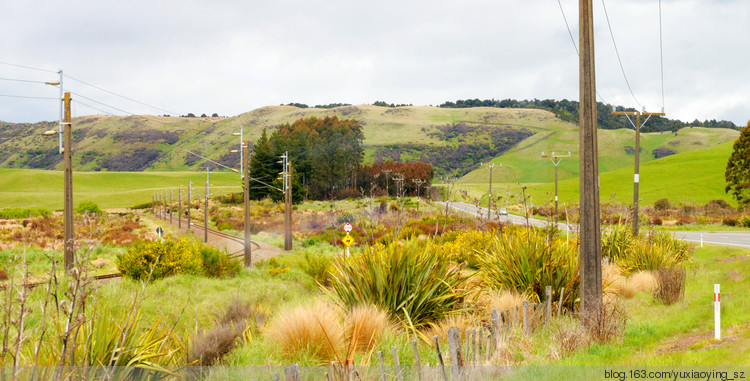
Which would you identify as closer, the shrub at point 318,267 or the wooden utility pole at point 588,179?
the wooden utility pole at point 588,179

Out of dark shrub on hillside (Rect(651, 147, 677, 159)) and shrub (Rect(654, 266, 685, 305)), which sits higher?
dark shrub on hillside (Rect(651, 147, 677, 159))

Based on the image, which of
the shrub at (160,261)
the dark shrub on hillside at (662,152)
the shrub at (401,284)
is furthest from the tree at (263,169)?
the dark shrub on hillside at (662,152)

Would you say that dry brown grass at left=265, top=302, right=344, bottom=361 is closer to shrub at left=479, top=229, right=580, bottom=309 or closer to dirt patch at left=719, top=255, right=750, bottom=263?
shrub at left=479, top=229, right=580, bottom=309

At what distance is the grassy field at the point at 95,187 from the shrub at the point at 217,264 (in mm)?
76293

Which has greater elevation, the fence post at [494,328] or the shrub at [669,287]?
the fence post at [494,328]

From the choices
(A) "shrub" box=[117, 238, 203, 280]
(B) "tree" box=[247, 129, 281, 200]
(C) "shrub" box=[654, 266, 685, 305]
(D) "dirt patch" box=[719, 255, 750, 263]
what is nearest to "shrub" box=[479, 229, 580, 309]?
(C) "shrub" box=[654, 266, 685, 305]

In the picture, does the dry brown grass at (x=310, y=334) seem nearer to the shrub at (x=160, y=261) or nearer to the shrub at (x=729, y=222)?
the shrub at (x=160, y=261)

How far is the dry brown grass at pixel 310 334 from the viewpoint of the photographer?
23.1 ft

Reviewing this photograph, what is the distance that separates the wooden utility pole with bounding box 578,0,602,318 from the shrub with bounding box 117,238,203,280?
1405 centimetres

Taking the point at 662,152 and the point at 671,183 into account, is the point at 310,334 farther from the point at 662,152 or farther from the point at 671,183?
the point at 662,152

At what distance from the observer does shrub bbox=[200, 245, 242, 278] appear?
21.7m

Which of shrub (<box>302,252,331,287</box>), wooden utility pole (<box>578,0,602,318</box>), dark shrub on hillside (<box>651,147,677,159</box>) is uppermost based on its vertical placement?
dark shrub on hillside (<box>651,147,677,159</box>)

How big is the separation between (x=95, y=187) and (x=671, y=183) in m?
137

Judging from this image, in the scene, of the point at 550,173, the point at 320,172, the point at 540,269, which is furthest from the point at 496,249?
the point at 550,173
